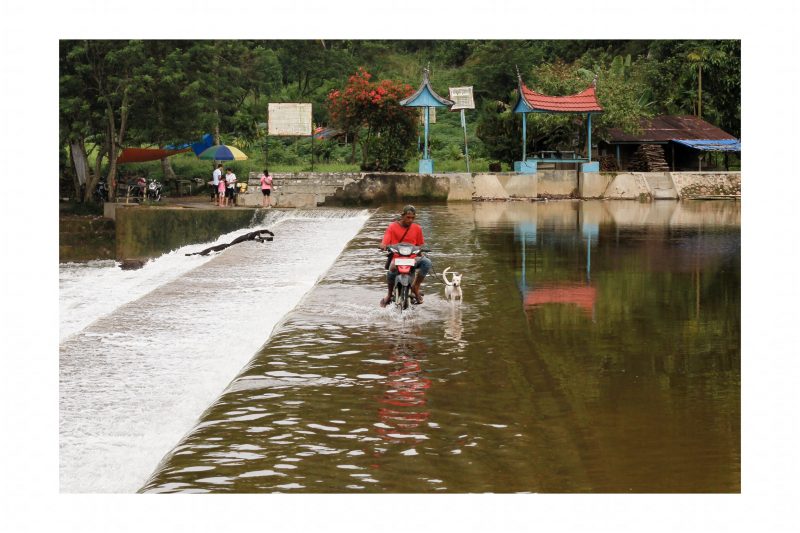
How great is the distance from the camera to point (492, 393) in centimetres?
769

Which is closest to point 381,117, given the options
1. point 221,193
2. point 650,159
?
point 221,193

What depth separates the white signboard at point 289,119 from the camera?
31.6 meters

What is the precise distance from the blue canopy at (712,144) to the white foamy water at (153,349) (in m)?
19.2

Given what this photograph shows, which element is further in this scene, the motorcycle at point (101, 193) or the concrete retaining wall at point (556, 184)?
the motorcycle at point (101, 193)

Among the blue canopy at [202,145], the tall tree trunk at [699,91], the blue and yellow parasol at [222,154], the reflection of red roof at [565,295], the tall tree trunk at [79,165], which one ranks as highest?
the tall tree trunk at [699,91]

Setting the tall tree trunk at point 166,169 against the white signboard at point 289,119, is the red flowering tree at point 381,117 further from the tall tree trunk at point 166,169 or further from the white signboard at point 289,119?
the tall tree trunk at point 166,169

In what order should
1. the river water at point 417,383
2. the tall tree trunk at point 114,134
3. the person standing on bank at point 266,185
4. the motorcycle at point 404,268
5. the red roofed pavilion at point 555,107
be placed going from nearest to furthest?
the river water at point 417,383
the motorcycle at point 404,268
the person standing on bank at point 266,185
the tall tree trunk at point 114,134
the red roofed pavilion at point 555,107

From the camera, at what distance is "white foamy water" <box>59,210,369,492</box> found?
7336mm

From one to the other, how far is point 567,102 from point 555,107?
48 cm

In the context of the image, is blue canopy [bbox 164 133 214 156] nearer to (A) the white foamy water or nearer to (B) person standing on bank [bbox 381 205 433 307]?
(A) the white foamy water

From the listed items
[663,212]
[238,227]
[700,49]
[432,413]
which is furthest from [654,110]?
[432,413]

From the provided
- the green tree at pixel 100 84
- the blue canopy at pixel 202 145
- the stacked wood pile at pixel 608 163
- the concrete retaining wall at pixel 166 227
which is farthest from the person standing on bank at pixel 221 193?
the stacked wood pile at pixel 608 163

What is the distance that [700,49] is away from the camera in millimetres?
36281

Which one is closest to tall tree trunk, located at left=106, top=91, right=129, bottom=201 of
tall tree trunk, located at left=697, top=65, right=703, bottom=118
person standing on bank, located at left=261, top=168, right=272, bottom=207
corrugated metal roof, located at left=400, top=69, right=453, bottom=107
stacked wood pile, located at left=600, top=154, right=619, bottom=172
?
person standing on bank, located at left=261, top=168, right=272, bottom=207
